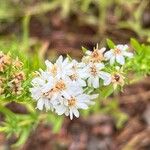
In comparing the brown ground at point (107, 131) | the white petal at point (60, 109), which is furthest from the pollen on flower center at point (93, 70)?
the brown ground at point (107, 131)

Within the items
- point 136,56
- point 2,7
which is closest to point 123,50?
point 136,56

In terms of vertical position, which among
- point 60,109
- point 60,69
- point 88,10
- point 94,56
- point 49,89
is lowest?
point 60,109

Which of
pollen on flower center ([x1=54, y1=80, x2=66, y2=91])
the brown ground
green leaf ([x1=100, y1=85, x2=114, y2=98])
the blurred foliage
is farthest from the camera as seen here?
the blurred foliage

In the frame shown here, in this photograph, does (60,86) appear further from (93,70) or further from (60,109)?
(93,70)

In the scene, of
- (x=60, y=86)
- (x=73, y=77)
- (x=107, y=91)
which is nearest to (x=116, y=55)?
(x=107, y=91)

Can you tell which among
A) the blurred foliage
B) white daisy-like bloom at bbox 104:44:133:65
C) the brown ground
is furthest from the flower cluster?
the blurred foliage

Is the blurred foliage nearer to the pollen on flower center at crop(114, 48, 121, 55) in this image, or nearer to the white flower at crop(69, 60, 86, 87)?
the pollen on flower center at crop(114, 48, 121, 55)
